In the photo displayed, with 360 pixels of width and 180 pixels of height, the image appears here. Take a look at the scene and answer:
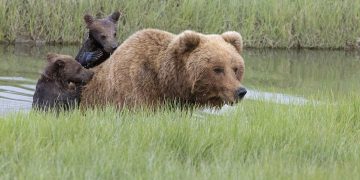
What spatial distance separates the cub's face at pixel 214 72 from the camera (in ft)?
21.5

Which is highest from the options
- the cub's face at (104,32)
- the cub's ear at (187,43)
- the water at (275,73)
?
the cub's ear at (187,43)

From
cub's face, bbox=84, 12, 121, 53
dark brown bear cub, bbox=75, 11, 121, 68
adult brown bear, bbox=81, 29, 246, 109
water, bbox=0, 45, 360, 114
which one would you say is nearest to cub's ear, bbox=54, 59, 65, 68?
adult brown bear, bbox=81, 29, 246, 109

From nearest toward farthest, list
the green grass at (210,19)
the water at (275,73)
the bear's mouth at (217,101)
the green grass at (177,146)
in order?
1. the green grass at (177,146)
2. the bear's mouth at (217,101)
3. the water at (275,73)
4. the green grass at (210,19)

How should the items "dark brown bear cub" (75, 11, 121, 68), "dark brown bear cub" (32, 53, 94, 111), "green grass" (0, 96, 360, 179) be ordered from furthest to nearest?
1. "dark brown bear cub" (75, 11, 121, 68)
2. "dark brown bear cub" (32, 53, 94, 111)
3. "green grass" (0, 96, 360, 179)

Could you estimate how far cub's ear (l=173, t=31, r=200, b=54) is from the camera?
6.65 m

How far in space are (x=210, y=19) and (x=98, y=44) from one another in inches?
286

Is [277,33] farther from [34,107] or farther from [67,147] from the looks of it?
[67,147]

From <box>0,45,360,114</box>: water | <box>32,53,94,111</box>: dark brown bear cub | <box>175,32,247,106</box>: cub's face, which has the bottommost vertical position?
<box>0,45,360,114</box>: water

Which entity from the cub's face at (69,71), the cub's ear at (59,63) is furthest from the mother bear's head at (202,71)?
the cub's ear at (59,63)

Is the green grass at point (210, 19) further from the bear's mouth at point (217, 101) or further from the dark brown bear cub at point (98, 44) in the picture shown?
the bear's mouth at point (217, 101)

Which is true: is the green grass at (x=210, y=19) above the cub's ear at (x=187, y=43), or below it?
below

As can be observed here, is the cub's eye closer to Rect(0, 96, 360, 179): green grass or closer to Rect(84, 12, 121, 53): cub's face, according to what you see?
Rect(0, 96, 360, 179): green grass

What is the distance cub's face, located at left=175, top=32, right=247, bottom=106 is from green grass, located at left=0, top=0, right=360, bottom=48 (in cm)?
877

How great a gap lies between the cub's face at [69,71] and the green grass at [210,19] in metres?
7.69
